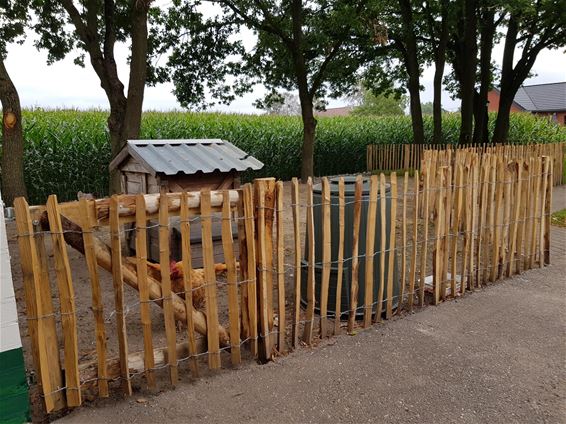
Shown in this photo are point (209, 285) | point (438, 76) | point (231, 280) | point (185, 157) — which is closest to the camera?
point (209, 285)

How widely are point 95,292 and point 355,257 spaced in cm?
218

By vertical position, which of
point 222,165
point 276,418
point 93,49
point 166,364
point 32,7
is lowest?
point 276,418

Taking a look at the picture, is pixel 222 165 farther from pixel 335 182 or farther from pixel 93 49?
pixel 93 49

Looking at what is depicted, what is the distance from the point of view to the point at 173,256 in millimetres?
5355

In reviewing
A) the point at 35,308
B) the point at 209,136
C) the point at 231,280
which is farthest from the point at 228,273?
the point at 209,136

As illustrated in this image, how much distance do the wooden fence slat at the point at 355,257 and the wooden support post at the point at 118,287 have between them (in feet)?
6.50

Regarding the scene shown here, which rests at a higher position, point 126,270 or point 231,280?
point 126,270

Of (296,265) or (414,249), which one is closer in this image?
(296,265)

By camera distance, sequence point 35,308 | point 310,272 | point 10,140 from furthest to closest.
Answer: point 10,140 < point 310,272 < point 35,308

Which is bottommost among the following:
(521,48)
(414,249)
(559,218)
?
(559,218)

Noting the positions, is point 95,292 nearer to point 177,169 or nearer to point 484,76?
point 177,169

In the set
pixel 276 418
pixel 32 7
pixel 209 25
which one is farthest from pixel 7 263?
pixel 209 25

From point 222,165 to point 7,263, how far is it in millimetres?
3261

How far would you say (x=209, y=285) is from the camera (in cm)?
327
